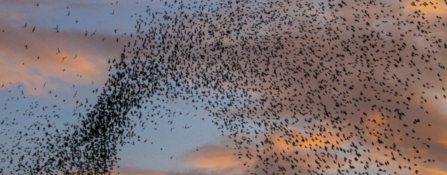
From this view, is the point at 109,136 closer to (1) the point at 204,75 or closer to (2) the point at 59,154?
(2) the point at 59,154

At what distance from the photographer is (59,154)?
151 feet

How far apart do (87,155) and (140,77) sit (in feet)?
46.1

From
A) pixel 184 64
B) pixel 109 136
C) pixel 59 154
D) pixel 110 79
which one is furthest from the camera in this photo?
pixel 59 154

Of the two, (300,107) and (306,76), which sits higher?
(306,76)

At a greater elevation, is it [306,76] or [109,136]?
[306,76]

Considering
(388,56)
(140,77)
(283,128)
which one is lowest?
(283,128)

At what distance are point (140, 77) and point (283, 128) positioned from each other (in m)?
16.7

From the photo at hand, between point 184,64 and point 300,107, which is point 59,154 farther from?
point 300,107

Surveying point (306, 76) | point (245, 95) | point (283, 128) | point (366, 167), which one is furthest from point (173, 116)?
point (366, 167)

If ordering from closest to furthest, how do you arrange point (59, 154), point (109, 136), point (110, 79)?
point (110, 79) → point (109, 136) → point (59, 154)

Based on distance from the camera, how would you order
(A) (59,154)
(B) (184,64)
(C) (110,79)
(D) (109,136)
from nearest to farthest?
(B) (184,64)
(C) (110,79)
(D) (109,136)
(A) (59,154)

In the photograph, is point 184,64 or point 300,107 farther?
point 300,107

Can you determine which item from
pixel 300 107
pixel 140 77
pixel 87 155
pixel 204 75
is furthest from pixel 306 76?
pixel 87 155

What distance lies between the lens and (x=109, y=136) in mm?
42250
